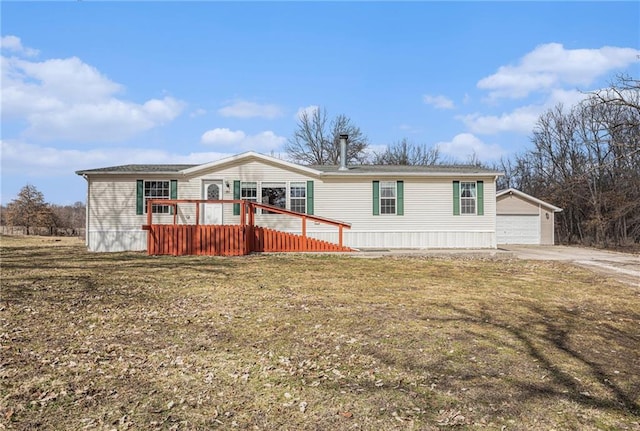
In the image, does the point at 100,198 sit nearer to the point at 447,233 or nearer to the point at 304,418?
the point at 447,233

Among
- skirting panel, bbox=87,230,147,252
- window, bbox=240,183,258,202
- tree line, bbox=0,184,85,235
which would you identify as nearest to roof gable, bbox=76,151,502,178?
window, bbox=240,183,258,202

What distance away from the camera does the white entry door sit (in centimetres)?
1552

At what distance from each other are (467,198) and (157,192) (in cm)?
1177

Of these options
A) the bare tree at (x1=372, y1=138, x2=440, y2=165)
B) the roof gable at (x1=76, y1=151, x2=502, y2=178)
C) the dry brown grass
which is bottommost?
the dry brown grass

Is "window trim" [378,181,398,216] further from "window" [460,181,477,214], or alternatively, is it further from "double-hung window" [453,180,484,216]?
"window" [460,181,477,214]

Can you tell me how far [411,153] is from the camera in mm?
40094

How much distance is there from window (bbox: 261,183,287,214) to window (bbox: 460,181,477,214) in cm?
686

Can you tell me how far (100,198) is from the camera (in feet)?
50.7

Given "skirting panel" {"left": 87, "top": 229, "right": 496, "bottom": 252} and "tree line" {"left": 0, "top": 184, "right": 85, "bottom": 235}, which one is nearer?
"skirting panel" {"left": 87, "top": 229, "right": 496, "bottom": 252}

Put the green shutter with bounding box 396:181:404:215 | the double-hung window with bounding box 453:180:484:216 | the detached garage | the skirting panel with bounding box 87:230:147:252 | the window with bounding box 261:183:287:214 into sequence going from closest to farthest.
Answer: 1. the skirting panel with bounding box 87:230:147:252
2. the window with bounding box 261:183:287:214
3. the green shutter with bounding box 396:181:404:215
4. the double-hung window with bounding box 453:180:484:216
5. the detached garage

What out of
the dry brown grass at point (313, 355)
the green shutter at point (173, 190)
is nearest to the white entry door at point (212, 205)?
the green shutter at point (173, 190)

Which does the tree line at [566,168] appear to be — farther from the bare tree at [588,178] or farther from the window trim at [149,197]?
the window trim at [149,197]

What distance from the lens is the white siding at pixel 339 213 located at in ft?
50.6

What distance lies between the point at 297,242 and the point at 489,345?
10162 mm
